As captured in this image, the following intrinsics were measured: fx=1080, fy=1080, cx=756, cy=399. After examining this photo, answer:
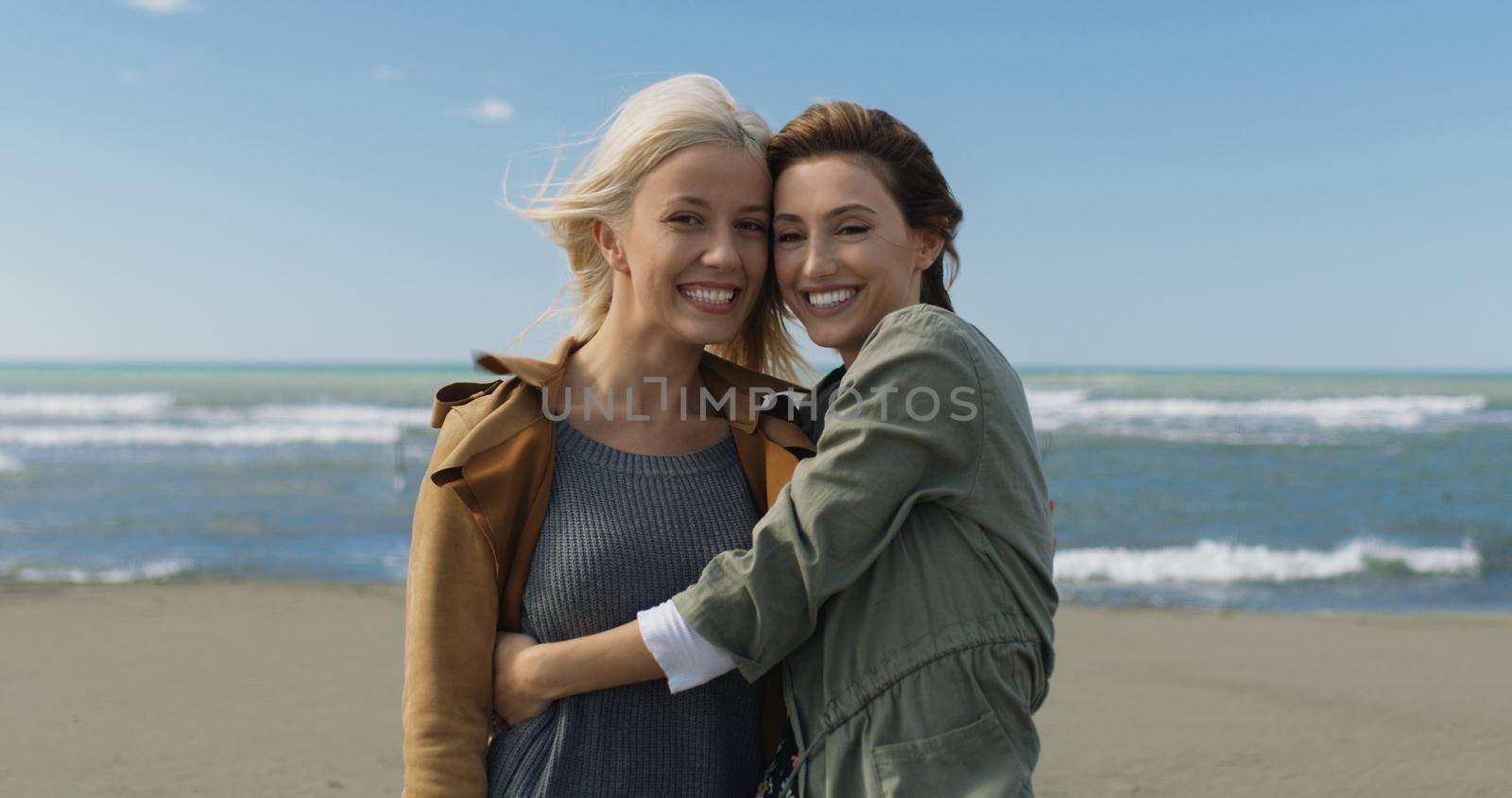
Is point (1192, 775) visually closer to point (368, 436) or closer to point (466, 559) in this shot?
point (466, 559)

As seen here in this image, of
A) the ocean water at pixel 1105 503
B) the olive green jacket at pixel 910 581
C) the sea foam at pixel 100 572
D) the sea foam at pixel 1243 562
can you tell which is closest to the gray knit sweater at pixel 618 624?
the olive green jacket at pixel 910 581

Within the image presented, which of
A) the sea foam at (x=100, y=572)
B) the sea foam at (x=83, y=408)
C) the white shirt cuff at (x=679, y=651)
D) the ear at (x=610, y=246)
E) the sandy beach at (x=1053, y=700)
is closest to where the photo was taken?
the white shirt cuff at (x=679, y=651)

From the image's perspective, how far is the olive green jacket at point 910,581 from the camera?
63.3 inches

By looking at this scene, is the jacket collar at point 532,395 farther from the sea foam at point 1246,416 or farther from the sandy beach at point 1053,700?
the sea foam at point 1246,416

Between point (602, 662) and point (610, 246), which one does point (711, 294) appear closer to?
point (610, 246)

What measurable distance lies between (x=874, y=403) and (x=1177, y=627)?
7184 mm

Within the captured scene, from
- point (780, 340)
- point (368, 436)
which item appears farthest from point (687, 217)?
point (368, 436)

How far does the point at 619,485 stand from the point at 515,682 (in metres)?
0.40

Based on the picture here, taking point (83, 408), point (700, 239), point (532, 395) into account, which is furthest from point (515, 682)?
point (83, 408)

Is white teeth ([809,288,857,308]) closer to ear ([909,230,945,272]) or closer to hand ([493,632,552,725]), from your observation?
ear ([909,230,945,272])

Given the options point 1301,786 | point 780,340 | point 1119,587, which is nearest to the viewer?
point 780,340

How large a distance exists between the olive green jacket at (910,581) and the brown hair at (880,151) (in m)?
0.40

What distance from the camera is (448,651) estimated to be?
1.83 metres

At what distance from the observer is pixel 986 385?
1.68m
